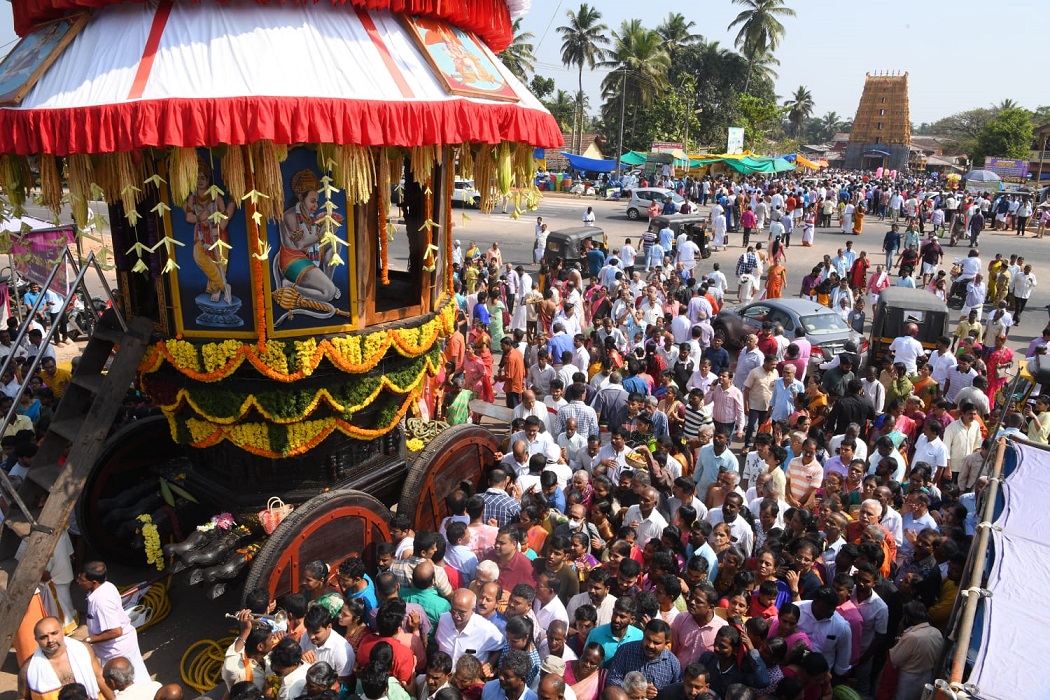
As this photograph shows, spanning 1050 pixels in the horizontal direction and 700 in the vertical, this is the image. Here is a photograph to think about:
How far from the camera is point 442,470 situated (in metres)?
7.59

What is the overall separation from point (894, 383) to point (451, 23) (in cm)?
722

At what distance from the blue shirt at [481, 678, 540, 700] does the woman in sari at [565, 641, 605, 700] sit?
0.41 meters

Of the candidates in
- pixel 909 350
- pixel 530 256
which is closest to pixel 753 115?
pixel 530 256

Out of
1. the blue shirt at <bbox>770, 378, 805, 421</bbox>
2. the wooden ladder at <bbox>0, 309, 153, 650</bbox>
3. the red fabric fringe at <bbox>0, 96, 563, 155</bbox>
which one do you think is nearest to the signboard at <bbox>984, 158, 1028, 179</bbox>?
the blue shirt at <bbox>770, 378, 805, 421</bbox>

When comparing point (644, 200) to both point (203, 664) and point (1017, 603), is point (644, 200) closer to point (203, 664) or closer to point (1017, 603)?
point (203, 664)

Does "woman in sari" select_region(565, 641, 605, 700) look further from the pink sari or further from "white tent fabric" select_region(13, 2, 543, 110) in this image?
"white tent fabric" select_region(13, 2, 543, 110)

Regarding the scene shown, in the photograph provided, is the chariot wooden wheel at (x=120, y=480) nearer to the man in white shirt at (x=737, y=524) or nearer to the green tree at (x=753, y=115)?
the man in white shirt at (x=737, y=524)

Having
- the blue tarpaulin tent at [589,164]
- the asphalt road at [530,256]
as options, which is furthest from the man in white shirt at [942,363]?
the blue tarpaulin tent at [589,164]

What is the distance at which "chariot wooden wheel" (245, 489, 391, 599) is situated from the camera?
5.88m

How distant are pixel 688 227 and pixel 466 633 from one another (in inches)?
786

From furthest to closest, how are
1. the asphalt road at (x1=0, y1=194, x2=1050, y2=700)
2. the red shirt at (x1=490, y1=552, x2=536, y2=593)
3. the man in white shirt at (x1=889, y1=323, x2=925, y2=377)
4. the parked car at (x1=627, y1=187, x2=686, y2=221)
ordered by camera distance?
1. the parked car at (x1=627, y1=187, x2=686, y2=221)
2. the man in white shirt at (x1=889, y1=323, x2=925, y2=377)
3. the asphalt road at (x1=0, y1=194, x2=1050, y2=700)
4. the red shirt at (x1=490, y1=552, x2=536, y2=593)

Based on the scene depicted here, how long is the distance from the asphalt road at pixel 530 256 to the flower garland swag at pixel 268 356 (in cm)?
194

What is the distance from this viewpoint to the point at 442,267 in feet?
25.1

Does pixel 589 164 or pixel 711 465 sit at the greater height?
pixel 589 164
